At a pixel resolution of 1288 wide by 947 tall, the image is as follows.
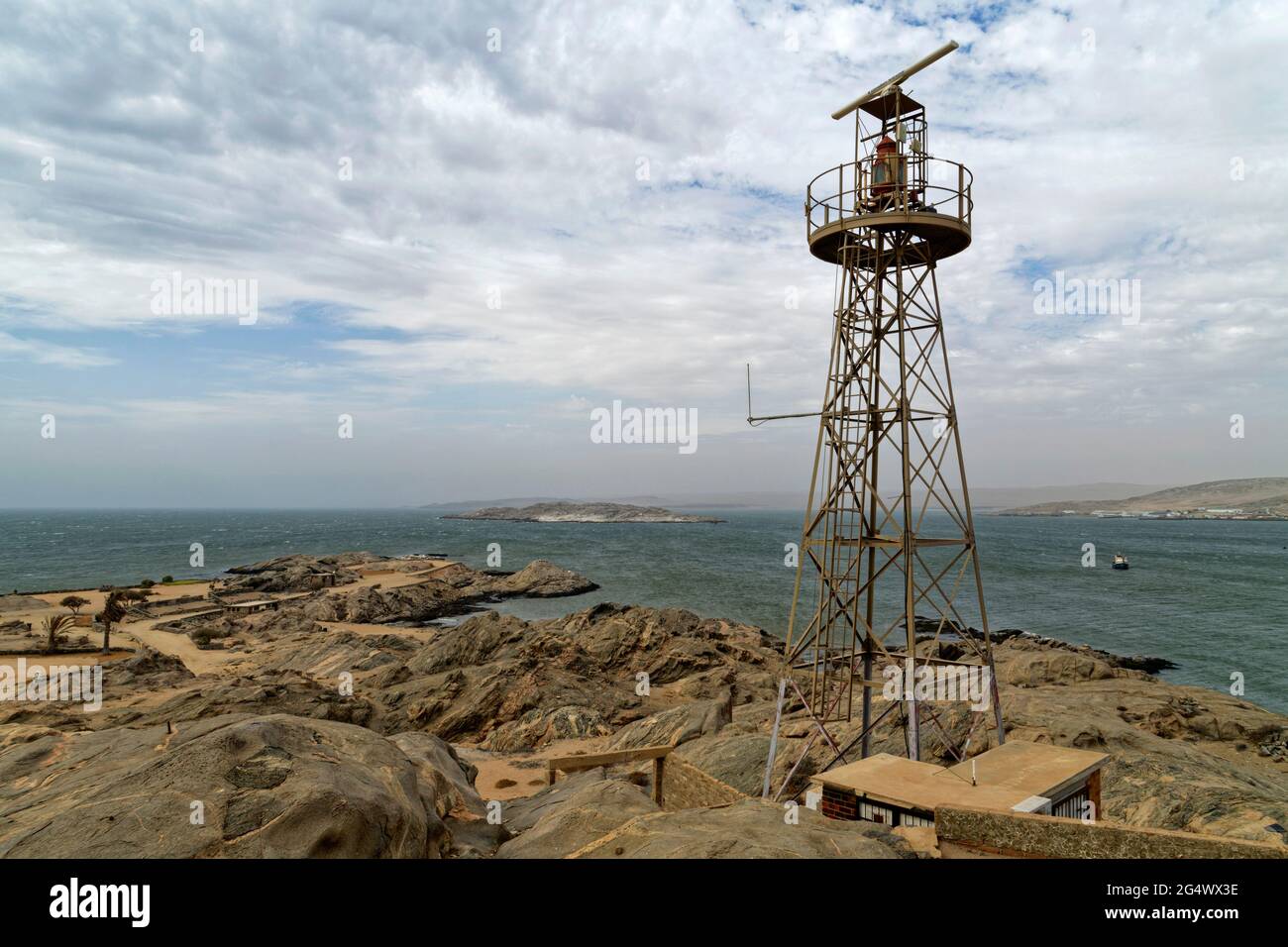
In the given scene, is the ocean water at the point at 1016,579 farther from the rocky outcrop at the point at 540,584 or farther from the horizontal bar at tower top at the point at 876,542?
the horizontal bar at tower top at the point at 876,542

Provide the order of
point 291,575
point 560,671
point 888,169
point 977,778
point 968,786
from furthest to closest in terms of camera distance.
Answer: point 291,575
point 560,671
point 888,169
point 977,778
point 968,786

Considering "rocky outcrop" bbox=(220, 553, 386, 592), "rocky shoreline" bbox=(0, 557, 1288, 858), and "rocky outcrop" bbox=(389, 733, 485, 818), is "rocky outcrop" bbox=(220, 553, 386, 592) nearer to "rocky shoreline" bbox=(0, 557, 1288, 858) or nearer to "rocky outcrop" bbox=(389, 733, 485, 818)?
"rocky shoreline" bbox=(0, 557, 1288, 858)

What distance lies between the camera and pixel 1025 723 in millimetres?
20312

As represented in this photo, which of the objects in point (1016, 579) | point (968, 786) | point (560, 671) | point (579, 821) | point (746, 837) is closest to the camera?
point (746, 837)

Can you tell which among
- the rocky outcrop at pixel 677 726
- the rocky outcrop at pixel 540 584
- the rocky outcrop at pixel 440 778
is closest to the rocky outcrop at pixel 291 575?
the rocky outcrop at pixel 540 584

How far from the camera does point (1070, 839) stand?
7.32 metres

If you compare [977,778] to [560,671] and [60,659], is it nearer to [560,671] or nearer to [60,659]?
[560,671]

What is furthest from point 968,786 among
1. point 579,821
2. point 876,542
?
point 579,821

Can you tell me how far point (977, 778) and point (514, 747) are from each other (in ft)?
62.3

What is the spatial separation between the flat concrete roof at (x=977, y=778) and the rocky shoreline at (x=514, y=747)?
149cm

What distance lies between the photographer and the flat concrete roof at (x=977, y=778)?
10477mm

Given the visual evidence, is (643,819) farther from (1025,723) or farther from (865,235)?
(1025,723)

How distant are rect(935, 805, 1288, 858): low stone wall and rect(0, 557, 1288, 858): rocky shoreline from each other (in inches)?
34.0

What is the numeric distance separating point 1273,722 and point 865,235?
79.5 feet
